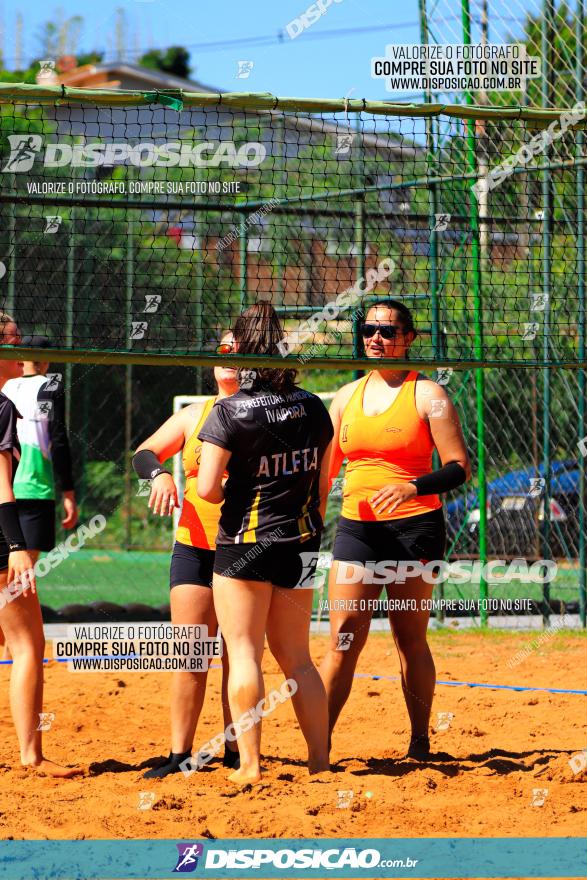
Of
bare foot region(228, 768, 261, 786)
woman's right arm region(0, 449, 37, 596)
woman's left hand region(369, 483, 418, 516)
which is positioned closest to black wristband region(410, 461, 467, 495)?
woman's left hand region(369, 483, 418, 516)

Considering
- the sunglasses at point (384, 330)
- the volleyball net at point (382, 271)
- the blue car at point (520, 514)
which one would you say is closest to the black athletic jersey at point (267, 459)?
the volleyball net at point (382, 271)

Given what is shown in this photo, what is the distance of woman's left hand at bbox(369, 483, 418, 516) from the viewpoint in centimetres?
516

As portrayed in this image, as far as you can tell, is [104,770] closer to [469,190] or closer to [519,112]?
[519,112]

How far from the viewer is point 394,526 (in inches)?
216

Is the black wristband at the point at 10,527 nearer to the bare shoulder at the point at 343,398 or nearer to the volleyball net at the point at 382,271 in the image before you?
the volleyball net at the point at 382,271

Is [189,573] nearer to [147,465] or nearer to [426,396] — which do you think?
[147,465]

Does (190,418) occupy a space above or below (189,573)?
above

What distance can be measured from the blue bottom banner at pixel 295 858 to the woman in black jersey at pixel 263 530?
2.59ft

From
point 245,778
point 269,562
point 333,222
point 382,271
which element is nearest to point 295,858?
point 245,778

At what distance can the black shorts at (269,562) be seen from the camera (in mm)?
4758

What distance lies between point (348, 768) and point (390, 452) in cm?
152

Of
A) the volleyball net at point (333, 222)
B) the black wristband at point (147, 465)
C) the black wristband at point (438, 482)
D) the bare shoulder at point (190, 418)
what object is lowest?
the black wristband at point (438, 482)

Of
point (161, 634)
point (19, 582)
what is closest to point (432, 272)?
point (161, 634)

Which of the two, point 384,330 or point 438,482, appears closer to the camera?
point 438,482
